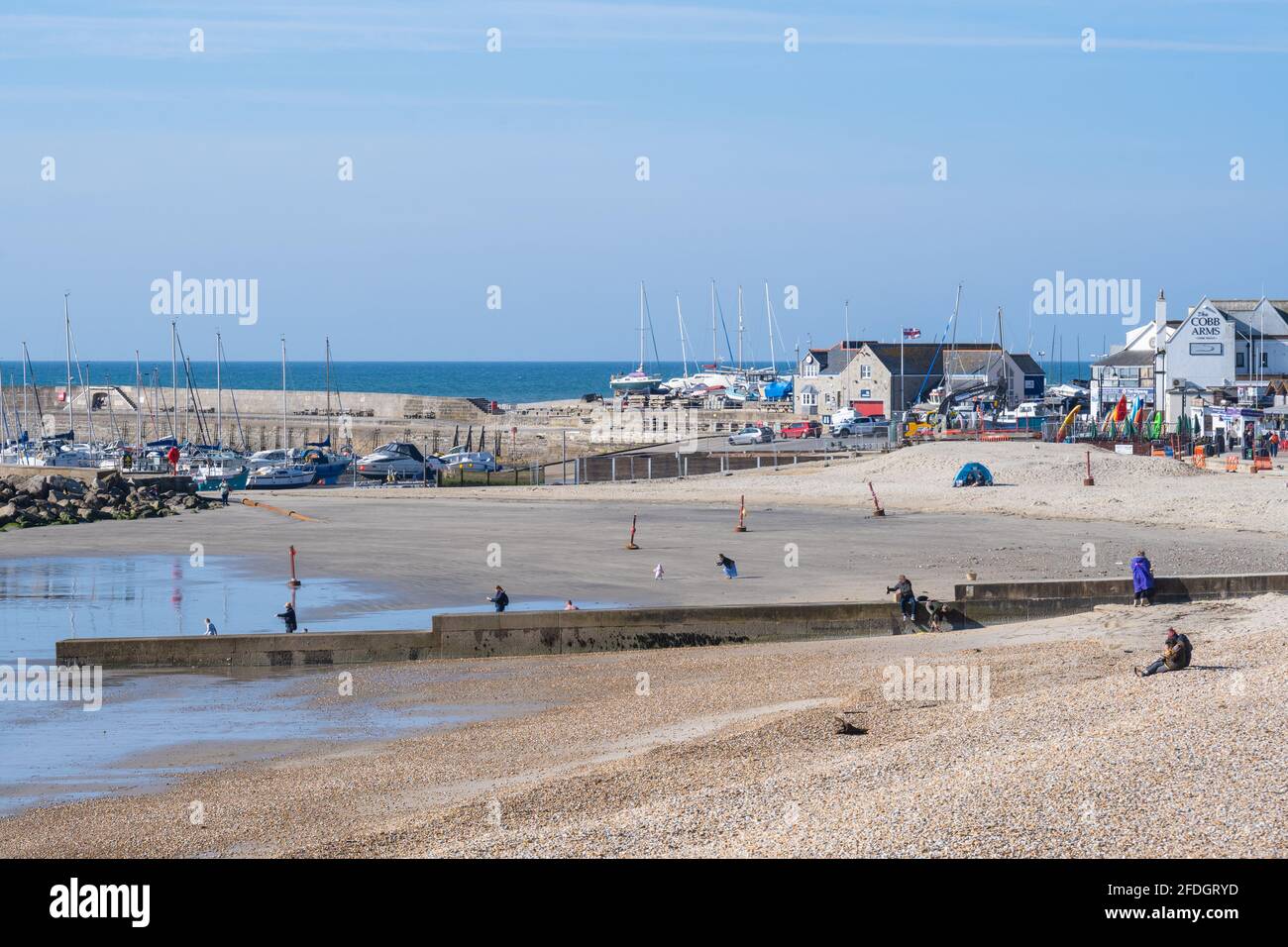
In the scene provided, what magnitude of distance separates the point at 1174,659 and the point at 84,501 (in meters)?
42.1

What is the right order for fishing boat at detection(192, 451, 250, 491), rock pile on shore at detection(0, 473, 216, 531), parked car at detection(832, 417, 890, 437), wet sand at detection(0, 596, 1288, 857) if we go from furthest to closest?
parked car at detection(832, 417, 890, 437)
fishing boat at detection(192, 451, 250, 491)
rock pile on shore at detection(0, 473, 216, 531)
wet sand at detection(0, 596, 1288, 857)

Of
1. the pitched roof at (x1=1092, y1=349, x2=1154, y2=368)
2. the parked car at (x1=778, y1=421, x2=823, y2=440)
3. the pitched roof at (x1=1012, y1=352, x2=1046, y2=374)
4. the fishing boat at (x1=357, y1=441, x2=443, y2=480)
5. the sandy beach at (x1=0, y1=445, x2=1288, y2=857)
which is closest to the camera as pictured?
the sandy beach at (x1=0, y1=445, x2=1288, y2=857)

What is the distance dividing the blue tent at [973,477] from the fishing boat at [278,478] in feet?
104

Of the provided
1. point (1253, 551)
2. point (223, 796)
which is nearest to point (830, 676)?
point (223, 796)

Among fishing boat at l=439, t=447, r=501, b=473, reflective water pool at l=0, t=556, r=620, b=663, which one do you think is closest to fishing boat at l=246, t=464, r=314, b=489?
fishing boat at l=439, t=447, r=501, b=473

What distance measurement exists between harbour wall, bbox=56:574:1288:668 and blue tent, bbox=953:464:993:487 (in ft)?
74.4

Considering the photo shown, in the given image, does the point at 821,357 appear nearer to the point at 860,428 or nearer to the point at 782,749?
the point at 860,428

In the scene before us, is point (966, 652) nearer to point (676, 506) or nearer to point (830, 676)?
point (830, 676)

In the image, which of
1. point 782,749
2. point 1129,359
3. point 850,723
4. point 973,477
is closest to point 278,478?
point 973,477

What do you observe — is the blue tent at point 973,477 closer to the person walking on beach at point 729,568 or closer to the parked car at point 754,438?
the person walking on beach at point 729,568

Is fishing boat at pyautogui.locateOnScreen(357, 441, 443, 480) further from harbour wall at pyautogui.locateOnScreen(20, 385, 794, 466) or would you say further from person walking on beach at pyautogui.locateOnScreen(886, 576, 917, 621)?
person walking on beach at pyautogui.locateOnScreen(886, 576, 917, 621)

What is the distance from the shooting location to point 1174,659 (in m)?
17.2

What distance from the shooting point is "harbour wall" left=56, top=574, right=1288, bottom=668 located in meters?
22.4
